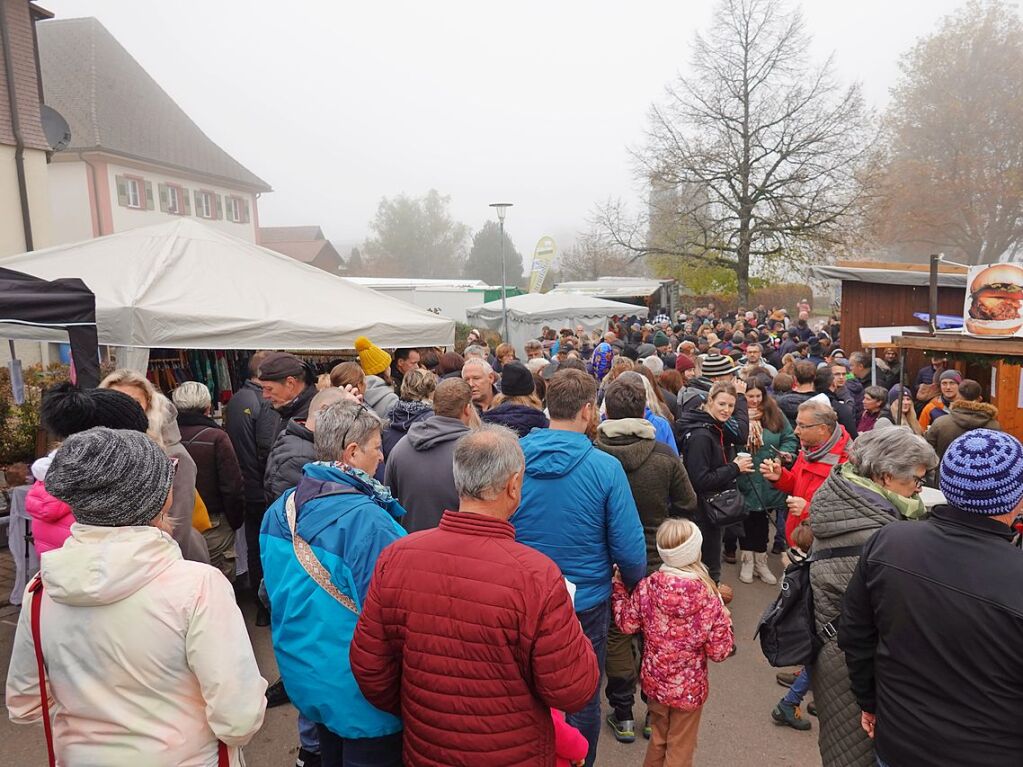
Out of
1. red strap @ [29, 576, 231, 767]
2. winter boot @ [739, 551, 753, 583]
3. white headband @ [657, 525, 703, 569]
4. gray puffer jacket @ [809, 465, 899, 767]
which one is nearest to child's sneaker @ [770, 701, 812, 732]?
gray puffer jacket @ [809, 465, 899, 767]

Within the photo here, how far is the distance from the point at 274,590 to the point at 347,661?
1.23ft

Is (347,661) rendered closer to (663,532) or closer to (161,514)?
(161,514)

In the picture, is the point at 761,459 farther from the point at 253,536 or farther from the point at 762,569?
the point at 253,536

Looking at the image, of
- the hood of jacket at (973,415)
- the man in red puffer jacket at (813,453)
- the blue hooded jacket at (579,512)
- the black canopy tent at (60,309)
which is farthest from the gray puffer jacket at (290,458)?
the hood of jacket at (973,415)

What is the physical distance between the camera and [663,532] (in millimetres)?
3098

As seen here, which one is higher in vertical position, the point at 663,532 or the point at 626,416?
the point at 626,416

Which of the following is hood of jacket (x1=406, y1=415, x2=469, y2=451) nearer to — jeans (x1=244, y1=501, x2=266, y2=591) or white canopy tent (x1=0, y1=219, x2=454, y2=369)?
jeans (x1=244, y1=501, x2=266, y2=591)

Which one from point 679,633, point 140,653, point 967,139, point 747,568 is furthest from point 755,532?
point 967,139

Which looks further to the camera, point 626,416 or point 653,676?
point 626,416

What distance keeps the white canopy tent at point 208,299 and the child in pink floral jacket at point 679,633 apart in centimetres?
417

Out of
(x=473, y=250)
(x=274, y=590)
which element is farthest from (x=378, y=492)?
(x=473, y=250)

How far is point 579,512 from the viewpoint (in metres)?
2.94

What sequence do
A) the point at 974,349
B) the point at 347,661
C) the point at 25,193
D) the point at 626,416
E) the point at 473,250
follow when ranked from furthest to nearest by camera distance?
the point at 473,250
the point at 25,193
the point at 974,349
the point at 626,416
the point at 347,661

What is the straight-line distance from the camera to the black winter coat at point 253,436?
4984 millimetres
